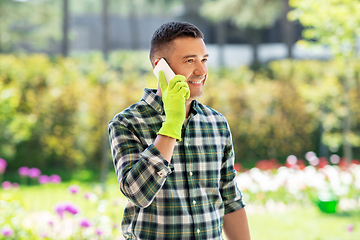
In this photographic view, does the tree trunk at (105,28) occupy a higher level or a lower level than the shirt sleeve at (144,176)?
higher

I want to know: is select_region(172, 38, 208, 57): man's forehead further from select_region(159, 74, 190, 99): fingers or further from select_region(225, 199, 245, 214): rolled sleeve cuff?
select_region(225, 199, 245, 214): rolled sleeve cuff

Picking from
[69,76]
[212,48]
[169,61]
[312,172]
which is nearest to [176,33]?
[169,61]

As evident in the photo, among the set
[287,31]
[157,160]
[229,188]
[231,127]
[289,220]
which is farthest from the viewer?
[287,31]

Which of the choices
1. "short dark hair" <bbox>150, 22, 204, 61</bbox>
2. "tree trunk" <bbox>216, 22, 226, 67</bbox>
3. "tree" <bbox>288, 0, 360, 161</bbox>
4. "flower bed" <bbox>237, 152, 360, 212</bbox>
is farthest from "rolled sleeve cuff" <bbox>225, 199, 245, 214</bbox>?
"tree trunk" <bbox>216, 22, 226, 67</bbox>

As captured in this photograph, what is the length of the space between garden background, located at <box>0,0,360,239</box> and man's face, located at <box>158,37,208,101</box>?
178cm

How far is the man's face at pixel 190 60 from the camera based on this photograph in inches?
48.5

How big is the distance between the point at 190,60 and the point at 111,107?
5.07m

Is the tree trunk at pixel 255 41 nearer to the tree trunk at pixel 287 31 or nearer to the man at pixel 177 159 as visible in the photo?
the tree trunk at pixel 287 31

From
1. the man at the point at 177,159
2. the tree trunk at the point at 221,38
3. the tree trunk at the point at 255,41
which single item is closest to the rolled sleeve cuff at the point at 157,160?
the man at the point at 177,159

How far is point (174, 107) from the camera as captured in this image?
111cm

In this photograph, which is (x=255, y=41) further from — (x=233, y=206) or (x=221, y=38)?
(x=233, y=206)

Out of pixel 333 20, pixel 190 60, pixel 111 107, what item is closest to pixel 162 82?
pixel 190 60

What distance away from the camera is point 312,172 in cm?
488

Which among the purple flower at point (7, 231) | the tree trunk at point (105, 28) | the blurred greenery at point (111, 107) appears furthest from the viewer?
the tree trunk at point (105, 28)
